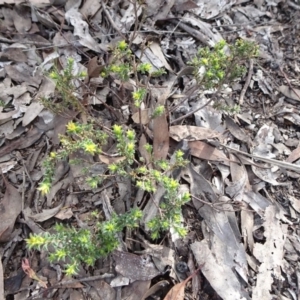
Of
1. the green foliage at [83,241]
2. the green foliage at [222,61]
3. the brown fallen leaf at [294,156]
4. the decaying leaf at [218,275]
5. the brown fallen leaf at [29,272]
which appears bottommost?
the brown fallen leaf at [29,272]

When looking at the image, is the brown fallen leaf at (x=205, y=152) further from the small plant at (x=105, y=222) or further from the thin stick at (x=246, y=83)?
the thin stick at (x=246, y=83)

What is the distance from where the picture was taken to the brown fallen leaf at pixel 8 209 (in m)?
2.01

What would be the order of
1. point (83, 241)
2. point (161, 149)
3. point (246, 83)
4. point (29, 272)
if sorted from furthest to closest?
point (246, 83)
point (161, 149)
point (29, 272)
point (83, 241)

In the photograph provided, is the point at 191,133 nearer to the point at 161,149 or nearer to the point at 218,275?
the point at 161,149

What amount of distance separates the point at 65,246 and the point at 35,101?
3.03 ft

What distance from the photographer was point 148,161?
2080mm

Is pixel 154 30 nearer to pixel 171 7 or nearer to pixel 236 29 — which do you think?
pixel 171 7

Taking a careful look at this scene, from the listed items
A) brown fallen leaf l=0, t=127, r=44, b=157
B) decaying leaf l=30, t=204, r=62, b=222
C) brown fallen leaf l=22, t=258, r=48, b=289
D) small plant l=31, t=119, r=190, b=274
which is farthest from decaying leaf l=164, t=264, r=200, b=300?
brown fallen leaf l=0, t=127, r=44, b=157

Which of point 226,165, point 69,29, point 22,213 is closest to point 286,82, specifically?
point 226,165

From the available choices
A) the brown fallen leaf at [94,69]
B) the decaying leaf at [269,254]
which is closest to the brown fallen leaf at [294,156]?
the decaying leaf at [269,254]

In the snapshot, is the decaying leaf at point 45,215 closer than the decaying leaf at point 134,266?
No

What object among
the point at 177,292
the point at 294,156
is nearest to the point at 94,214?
the point at 177,292

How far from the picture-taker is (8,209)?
6.77 feet

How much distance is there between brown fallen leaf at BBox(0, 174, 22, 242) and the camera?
201cm
